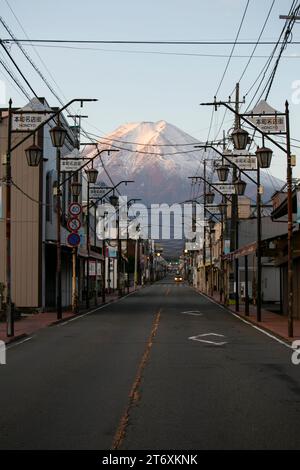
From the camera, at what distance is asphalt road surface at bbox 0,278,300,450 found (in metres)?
8.12

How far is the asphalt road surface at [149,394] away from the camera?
8.12 m

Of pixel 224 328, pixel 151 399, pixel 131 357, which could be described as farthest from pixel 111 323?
pixel 151 399

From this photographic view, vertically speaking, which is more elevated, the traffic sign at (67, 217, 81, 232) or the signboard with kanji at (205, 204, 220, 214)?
the signboard with kanji at (205, 204, 220, 214)

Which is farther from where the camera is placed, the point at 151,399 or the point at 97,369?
the point at 97,369

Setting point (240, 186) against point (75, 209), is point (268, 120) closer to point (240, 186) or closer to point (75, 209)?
point (240, 186)

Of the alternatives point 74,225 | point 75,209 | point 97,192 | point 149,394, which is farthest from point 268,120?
point 97,192

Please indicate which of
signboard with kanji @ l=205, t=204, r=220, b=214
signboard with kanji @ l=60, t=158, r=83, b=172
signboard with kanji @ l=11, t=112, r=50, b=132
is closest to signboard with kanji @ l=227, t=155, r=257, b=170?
signboard with kanji @ l=60, t=158, r=83, b=172

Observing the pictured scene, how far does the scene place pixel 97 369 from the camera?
1434 centimetres

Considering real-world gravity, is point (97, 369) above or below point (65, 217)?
below

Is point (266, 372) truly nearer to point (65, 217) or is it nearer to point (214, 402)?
point (214, 402)

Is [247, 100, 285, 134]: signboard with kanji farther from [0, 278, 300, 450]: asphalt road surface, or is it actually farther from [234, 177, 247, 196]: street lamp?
[234, 177, 247, 196]: street lamp

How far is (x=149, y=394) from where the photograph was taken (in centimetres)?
1124

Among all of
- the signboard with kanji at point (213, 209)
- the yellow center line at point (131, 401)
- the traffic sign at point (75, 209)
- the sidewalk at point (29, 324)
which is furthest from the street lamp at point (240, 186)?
the yellow center line at point (131, 401)

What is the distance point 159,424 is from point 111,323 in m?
19.9
